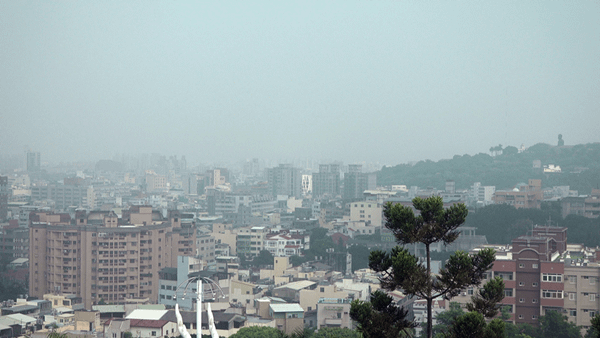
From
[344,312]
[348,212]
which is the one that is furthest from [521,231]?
[344,312]

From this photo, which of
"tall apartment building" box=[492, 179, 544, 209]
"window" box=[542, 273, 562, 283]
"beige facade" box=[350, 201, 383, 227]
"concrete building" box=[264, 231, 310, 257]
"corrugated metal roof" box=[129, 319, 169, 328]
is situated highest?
"tall apartment building" box=[492, 179, 544, 209]

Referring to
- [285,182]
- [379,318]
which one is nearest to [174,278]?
[379,318]

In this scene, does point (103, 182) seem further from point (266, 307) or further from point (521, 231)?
point (266, 307)

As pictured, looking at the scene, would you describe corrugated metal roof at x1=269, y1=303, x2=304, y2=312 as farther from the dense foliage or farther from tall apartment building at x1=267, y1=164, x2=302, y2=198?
tall apartment building at x1=267, y1=164, x2=302, y2=198

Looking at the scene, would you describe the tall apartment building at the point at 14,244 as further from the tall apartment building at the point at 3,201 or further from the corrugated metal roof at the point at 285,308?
the corrugated metal roof at the point at 285,308

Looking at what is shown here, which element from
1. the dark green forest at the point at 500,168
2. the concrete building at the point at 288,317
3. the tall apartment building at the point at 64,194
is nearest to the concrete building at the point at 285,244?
the concrete building at the point at 288,317

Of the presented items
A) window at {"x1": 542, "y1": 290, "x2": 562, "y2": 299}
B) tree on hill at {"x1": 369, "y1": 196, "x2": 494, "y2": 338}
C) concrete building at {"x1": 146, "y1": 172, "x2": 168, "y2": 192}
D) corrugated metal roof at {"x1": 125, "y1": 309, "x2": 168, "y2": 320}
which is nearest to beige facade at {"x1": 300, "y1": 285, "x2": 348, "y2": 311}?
corrugated metal roof at {"x1": 125, "y1": 309, "x2": 168, "y2": 320}
